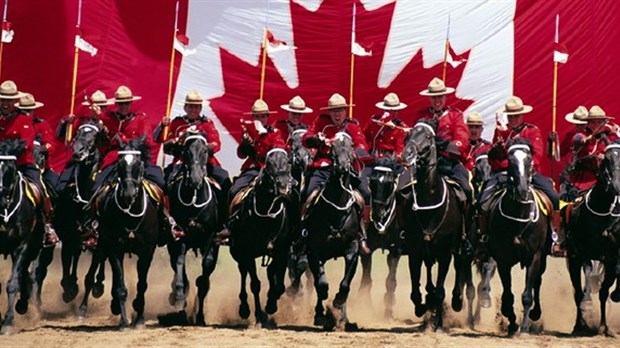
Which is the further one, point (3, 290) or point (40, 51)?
point (40, 51)

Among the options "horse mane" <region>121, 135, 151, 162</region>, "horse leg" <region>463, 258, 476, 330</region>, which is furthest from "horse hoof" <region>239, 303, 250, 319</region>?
"horse leg" <region>463, 258, 476, 330</region>

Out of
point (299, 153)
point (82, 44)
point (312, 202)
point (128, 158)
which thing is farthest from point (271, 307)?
point (82, 44)

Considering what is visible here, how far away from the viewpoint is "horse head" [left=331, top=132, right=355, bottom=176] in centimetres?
1816

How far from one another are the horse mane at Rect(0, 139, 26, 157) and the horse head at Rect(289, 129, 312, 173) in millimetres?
3883

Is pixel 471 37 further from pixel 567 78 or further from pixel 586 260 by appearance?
pixel 586 260

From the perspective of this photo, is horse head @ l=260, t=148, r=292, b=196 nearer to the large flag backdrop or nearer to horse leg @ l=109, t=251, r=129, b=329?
horse leg @ l=109, t=251, r=129, b=329

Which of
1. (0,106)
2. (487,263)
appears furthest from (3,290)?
(487,263)

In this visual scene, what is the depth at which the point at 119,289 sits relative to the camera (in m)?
18.4

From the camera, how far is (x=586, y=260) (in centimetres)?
1944

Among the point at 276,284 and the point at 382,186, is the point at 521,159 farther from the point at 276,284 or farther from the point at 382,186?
the point at 276,284

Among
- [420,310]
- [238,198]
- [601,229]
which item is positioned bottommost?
[420,310]

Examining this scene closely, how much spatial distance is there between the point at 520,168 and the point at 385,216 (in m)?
3.49

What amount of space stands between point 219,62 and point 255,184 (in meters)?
10.2

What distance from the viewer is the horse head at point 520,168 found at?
1753cm
